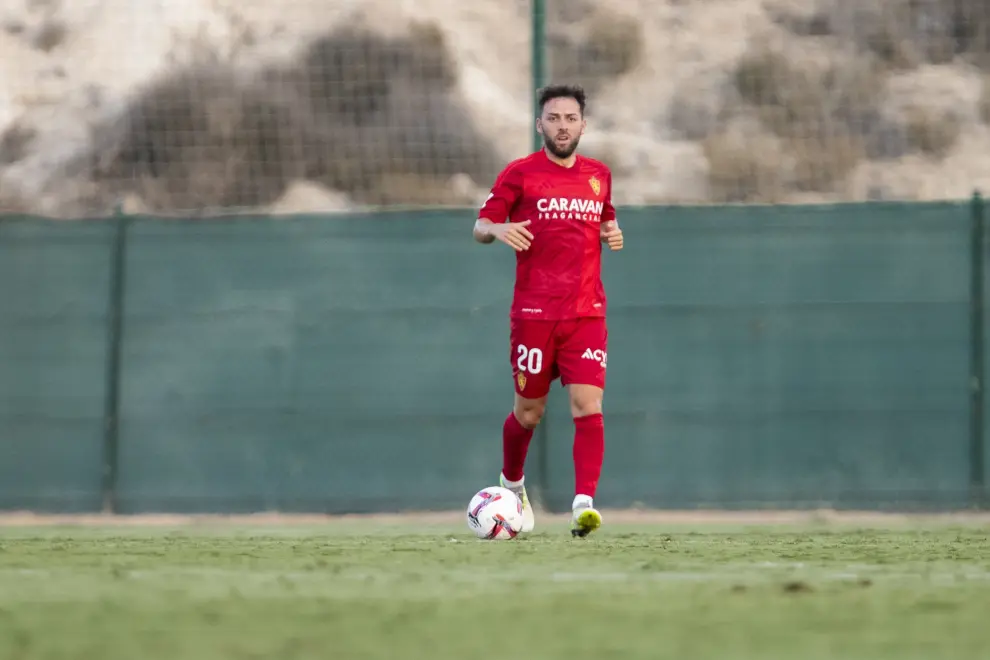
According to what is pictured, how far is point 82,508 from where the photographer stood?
1269 centimetres

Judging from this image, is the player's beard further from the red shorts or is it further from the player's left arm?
the red shorts

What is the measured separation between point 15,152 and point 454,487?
57.6 feet

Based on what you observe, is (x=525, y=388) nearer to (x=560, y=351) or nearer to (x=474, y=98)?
(x=560, y=351)

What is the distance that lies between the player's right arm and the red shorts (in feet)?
1.37

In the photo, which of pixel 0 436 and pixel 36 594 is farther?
pixel 0 436

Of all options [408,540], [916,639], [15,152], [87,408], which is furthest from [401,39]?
[916,639]

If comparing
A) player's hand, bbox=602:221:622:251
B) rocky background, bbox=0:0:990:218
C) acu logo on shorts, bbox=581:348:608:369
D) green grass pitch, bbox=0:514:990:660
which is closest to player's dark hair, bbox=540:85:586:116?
player's hand, bbox=602:221:622:251

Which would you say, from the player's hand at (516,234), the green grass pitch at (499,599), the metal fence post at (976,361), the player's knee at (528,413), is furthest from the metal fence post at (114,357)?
the metal fence post at (976,361)

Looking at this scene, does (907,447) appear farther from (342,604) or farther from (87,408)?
(342,604)

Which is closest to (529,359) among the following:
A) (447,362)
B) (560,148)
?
(560,148)

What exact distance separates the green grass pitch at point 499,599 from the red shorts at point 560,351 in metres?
0.76

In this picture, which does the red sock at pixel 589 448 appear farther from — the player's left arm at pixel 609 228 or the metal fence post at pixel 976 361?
the metal fence post at pixel 976 361

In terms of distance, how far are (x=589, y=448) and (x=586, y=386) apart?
29 cm

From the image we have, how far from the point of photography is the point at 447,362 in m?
12.5
